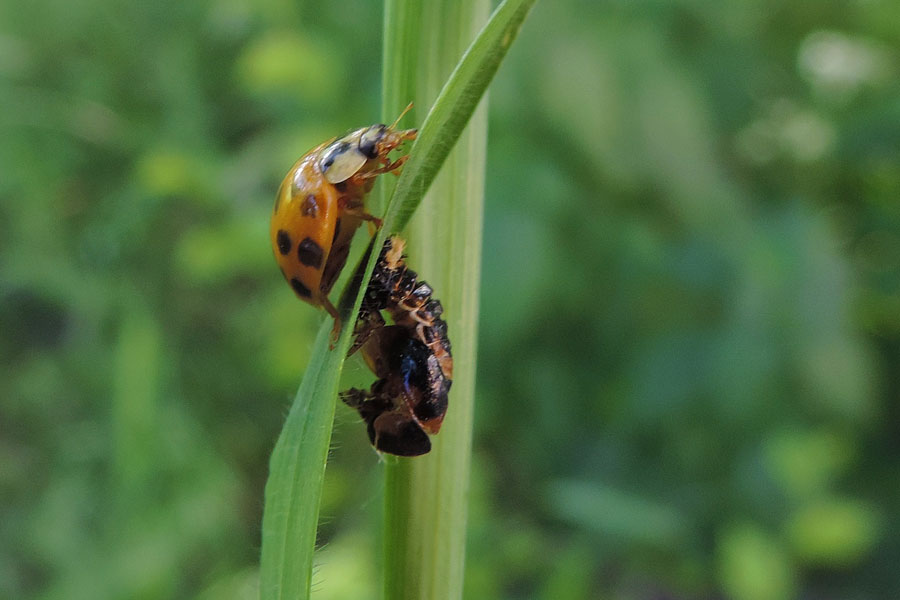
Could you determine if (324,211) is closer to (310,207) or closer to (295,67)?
(310,207)

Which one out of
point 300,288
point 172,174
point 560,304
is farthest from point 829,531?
point 172,174

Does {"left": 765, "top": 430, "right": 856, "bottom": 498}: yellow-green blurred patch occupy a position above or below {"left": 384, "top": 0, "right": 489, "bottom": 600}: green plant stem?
above

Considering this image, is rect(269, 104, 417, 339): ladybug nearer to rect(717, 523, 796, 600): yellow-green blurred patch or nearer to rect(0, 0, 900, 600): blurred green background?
rect(0, 0, 900, 600): blurred green background

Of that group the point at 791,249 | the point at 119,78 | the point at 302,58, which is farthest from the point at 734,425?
the point at 119,78

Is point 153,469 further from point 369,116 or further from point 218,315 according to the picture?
point 369,116

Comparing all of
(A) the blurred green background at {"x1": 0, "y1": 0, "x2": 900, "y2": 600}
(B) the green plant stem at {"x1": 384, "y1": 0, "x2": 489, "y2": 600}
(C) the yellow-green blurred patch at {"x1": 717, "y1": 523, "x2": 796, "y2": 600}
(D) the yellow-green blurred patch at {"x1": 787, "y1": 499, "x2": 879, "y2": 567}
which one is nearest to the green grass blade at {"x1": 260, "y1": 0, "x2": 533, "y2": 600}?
(B) the green plant stem at {"x1": 384, "y1": 0, "x2": 489, "y2": 600}

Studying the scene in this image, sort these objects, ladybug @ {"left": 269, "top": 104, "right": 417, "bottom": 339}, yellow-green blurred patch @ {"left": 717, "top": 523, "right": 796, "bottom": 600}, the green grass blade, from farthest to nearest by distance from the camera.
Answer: yellow-green blurred patch @ {"left": 717, "top": 523, "right": 796, "bottom": 600} → ladybug @ {"left": 269, "top": 104, "right": 417, "bottom": 339} → the green grass blade
